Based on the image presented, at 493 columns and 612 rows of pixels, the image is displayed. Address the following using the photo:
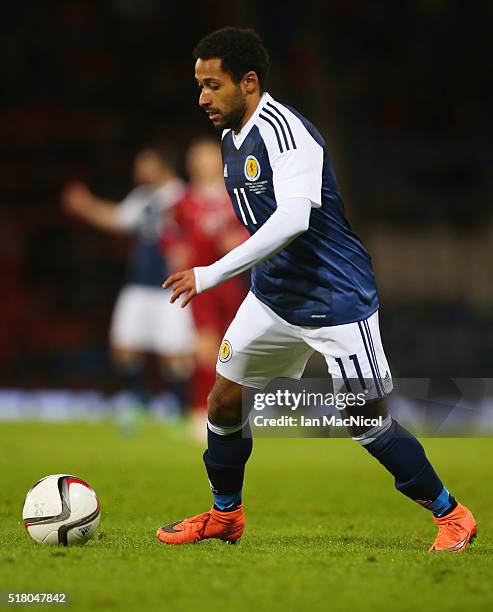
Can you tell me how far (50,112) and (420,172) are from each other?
5.89 metres

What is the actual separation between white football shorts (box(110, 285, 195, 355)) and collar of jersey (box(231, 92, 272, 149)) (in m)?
6.85

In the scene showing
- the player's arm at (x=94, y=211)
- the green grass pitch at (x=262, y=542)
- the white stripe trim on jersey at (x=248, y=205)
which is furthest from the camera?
the player's arm at (x=94, y=211)

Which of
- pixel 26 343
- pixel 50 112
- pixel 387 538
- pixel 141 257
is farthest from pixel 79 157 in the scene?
pixel 387 538

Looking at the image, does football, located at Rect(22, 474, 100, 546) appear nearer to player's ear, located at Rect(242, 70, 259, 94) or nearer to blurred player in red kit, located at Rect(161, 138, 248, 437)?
player's ear, located at Rect(242, 70, 259, 94)

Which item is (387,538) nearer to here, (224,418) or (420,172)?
(224,418)

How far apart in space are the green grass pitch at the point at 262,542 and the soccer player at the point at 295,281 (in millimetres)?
369

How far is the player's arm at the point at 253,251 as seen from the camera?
4.51 meters

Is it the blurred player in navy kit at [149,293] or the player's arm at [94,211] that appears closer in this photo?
the player's arm at [94,211]

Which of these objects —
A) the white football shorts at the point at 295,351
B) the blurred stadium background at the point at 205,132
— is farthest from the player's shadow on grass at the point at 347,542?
the blurred stadium background at the point at 205,132

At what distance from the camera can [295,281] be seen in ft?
16.0

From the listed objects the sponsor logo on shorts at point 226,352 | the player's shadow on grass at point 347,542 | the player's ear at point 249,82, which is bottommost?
the player's shadow on grass at point 347,542

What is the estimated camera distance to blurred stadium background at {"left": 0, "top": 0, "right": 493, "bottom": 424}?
16.4m

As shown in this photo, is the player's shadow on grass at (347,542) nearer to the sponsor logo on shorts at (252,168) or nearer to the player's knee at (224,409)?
the player's knee at (224,409)

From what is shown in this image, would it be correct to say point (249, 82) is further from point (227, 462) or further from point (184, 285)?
point (227, 462)
